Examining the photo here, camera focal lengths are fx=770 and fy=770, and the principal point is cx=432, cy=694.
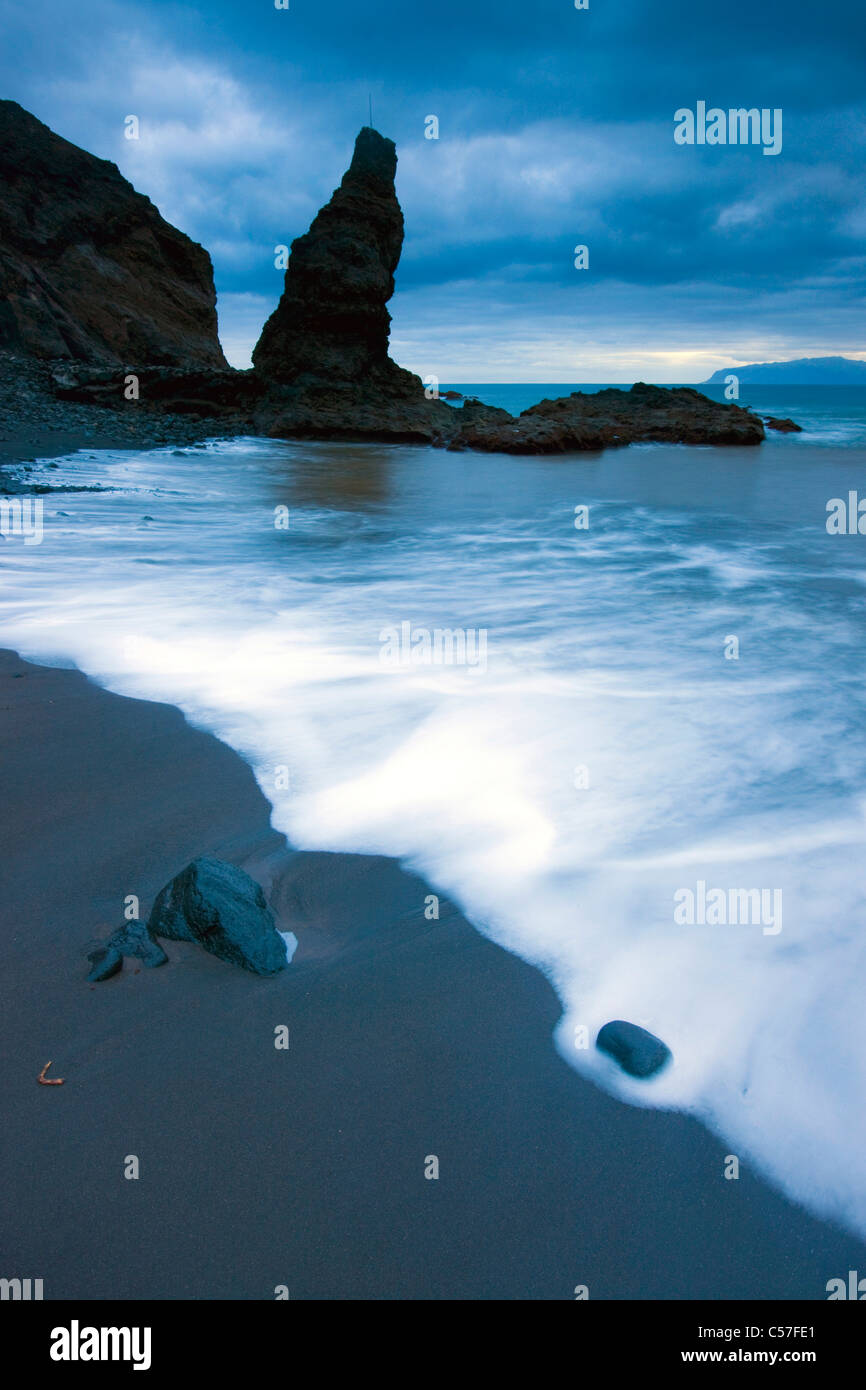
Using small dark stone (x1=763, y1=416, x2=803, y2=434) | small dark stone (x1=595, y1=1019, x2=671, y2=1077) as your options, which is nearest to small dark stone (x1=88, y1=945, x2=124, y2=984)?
small dark stone (x1=595, y1=1019, x2=671, y2=1077)

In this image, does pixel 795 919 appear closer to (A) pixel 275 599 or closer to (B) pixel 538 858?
(B) pixel 538 858

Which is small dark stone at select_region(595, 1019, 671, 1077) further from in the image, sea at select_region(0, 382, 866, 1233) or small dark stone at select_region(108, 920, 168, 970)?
small dark stone at select_region(108, 920, 168, 970)

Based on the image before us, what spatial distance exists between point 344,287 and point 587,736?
25.1m

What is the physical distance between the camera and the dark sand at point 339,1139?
4.55 ft

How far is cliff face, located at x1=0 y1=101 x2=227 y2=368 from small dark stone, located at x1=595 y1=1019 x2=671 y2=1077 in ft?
104

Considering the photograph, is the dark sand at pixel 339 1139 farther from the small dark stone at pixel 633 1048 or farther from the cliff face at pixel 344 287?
the cliff face at pixel 344 287

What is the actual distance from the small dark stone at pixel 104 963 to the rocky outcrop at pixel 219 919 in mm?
117

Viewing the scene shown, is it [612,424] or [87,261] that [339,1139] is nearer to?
[612,424]

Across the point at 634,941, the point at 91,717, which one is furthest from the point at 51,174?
the point at 634,941

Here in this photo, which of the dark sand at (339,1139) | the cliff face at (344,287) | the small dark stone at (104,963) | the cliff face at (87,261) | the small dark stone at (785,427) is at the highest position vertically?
the cliff face at (87,261)

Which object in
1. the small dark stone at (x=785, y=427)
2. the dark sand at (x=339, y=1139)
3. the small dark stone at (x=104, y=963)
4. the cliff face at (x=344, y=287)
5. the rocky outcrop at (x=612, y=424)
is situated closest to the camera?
the dark sand at (x=339, y=1139)

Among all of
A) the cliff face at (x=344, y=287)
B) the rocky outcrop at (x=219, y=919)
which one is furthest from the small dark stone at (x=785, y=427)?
the rocky outcrop at (x=219, y=919)

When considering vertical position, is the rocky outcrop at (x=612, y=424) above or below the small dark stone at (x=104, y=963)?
above

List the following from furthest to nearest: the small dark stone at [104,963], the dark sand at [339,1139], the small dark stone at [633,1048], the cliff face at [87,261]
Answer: the cliff face at [87,261] < the small dark stone at [104,963] < the small dark stone at [633,1048] < the dark sand at [339,1139]
